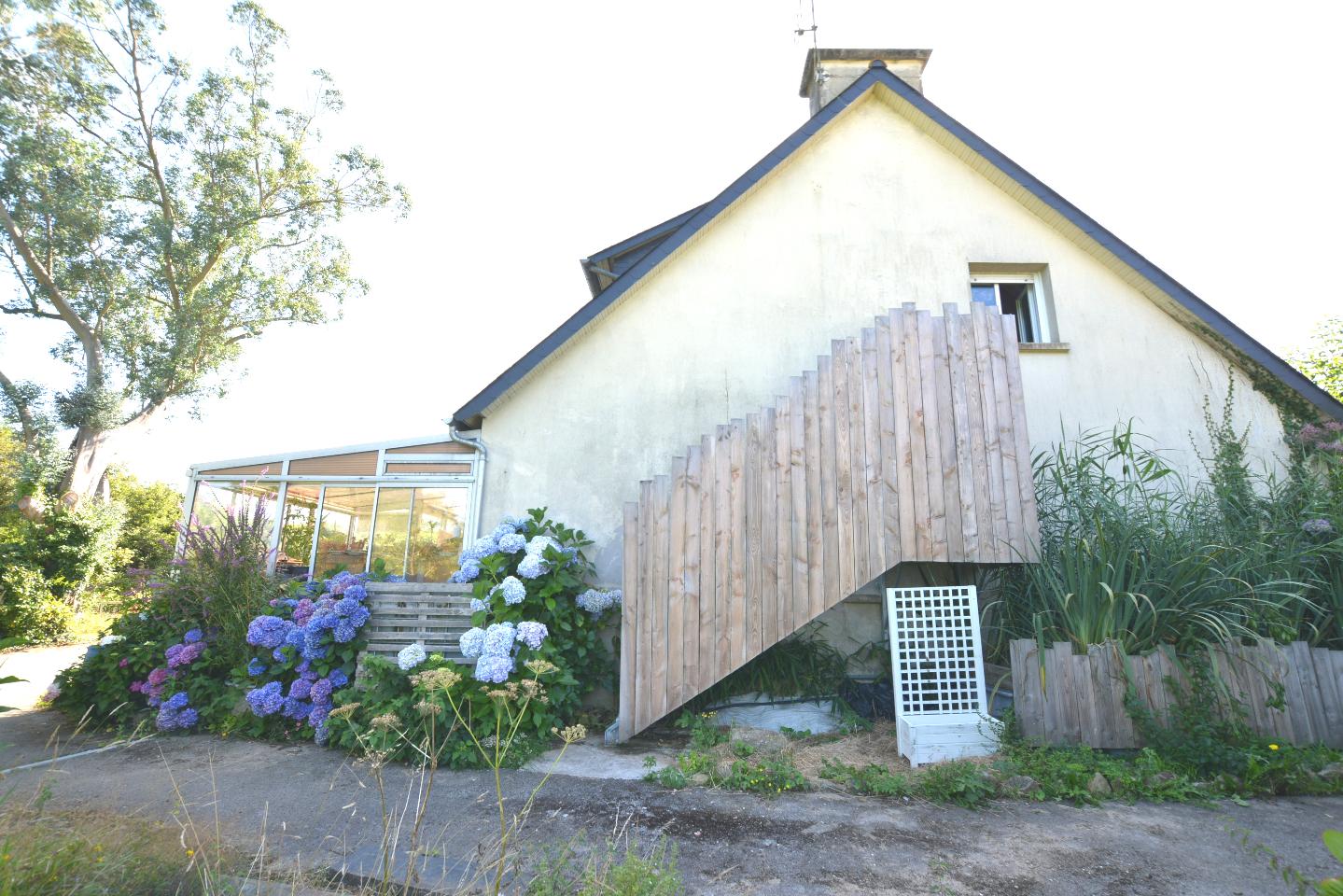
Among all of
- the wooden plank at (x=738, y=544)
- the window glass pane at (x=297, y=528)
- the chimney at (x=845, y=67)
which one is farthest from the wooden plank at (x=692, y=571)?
the chimney at (x=845, y=67)

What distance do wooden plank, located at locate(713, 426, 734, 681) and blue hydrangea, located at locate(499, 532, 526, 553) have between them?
64.9 inches

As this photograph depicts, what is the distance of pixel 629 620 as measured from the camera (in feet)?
15.4

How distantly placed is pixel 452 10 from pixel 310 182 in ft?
43.8

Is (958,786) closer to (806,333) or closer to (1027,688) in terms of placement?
(1027,688)

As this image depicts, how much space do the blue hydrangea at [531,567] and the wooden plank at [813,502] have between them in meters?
2.09

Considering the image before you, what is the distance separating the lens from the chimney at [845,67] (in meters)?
8.00

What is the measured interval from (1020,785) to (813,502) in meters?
2.15

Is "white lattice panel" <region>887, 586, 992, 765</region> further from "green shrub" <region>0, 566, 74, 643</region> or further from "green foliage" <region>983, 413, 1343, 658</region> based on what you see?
"green shrub" <region>0, 566, 74, 643</region>

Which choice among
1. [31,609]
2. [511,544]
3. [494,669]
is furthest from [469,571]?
[31,609]

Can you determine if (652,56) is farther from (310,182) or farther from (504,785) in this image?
(310,182)

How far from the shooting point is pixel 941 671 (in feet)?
15.7

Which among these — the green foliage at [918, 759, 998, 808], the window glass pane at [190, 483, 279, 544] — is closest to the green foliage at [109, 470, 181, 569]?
the window glass pane at [190, 483, 279, 544]

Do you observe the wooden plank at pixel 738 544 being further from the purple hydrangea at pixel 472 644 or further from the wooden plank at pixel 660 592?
the purple hydrangea at pixel 472 644

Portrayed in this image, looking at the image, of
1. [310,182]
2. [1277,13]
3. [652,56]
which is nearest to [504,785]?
[652,56]
